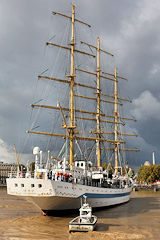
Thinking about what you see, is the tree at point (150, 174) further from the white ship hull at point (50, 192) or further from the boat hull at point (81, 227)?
the boat hull at point (81, 227)

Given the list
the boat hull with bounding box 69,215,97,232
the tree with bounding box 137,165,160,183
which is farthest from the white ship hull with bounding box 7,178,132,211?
the tree with bounding box 137,165,160,183

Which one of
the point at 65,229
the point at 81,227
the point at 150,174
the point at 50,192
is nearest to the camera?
the point at 81,227

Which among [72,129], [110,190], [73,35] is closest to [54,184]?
[110,190]

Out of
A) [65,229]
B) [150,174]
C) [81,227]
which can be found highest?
[150,174]

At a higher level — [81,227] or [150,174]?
[150,174]

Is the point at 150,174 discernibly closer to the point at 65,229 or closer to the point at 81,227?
the point at 65,229

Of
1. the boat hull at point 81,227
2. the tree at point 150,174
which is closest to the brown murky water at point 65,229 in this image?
the boat hull at point 81,227

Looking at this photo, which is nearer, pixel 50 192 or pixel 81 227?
pixel 81 227

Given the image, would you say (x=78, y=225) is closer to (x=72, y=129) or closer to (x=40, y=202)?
(x=40, y=202)

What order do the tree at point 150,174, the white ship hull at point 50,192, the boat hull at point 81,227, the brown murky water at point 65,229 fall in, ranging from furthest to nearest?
1. the tree at point 150,174
2. the white ship hull at point 50,192
3. the boat hull at point 81,227
4. the brown murky water at point 65,229

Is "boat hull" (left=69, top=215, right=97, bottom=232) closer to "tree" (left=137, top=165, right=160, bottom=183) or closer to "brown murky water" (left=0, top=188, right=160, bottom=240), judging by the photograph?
"brown murky water" (left=0, top=188, right=160, bottom=240)

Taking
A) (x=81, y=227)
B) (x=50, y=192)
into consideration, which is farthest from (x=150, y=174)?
(x=81, y=227)

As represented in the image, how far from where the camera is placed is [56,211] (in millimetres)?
28125

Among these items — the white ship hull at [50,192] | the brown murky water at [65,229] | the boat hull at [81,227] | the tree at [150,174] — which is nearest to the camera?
the brown murky water at [65,229]
